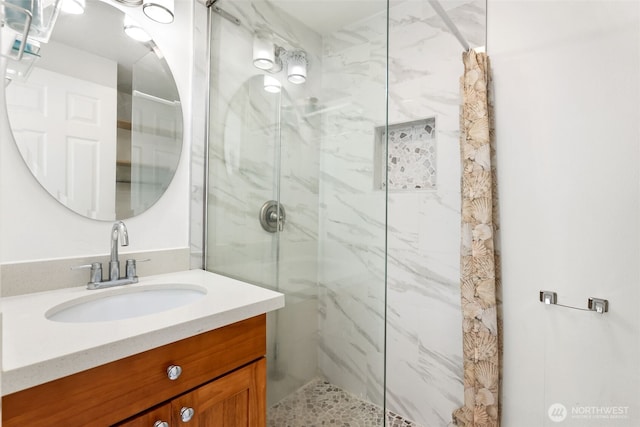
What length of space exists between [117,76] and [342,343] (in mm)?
1421

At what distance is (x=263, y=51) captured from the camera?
1380 mm

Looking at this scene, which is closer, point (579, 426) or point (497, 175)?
point (579, 426)

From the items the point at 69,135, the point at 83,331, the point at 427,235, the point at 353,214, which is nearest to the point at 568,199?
→ the point at 427,235

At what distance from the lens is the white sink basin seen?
993 mm

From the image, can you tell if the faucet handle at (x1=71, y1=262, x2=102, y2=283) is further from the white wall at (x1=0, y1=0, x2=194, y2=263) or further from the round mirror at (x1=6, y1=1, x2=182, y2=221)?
the round mirror at (x1=6, y1=1, x2=182, y2=221)

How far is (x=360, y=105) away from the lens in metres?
1.16

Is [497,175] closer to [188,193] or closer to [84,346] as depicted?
[188,193]

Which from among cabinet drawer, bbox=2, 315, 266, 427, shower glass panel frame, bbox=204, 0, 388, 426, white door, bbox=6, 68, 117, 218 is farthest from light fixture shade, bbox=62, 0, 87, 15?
cabinet drawer, bbox=2, 315, 266, 427

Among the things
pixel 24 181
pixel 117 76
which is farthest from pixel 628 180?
pixel 24 181

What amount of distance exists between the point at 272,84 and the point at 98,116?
0.70 metres

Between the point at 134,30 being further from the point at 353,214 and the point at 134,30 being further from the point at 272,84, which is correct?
the point at 353,214

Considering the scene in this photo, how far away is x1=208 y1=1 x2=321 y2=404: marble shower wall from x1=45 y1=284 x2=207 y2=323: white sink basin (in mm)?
266

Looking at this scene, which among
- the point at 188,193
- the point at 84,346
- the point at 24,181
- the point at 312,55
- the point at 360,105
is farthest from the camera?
the point at 188,193

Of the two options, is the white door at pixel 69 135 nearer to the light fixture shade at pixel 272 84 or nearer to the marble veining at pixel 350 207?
the marble veining at pixel 350 207
